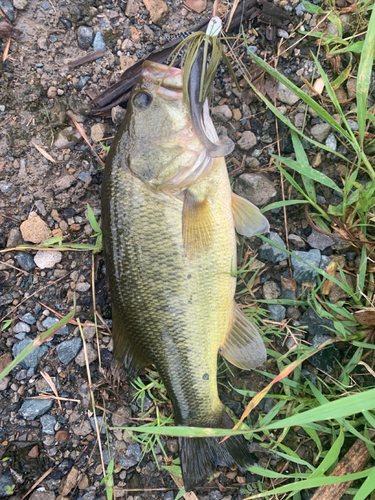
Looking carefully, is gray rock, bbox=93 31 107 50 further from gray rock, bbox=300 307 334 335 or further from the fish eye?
gray rock, bbox=300 307 334 335

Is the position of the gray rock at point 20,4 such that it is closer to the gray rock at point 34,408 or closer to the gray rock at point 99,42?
the gray rock at point 99,42

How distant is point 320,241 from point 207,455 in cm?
185

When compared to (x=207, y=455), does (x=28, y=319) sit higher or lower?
higher

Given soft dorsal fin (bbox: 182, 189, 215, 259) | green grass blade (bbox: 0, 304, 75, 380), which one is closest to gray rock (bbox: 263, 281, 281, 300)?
soft dorsal fin (bbox: 182, 189, 215, 259)

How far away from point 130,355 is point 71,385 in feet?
2.19

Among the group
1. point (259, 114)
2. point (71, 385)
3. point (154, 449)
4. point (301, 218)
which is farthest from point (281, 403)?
point (259, 114)

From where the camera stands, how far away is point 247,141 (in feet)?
8.93

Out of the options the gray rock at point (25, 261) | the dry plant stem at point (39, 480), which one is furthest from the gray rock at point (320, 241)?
the dry plant stem at point (39, 480)

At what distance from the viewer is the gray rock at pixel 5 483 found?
2.62 m

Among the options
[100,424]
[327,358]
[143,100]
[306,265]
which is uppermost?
[143,100]

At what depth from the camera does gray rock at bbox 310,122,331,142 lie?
262 cm

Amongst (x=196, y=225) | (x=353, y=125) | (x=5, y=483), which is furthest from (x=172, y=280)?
(x=5, y=483)

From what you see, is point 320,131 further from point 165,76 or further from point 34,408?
point 34,408

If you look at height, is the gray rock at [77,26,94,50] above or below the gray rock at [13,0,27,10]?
below
